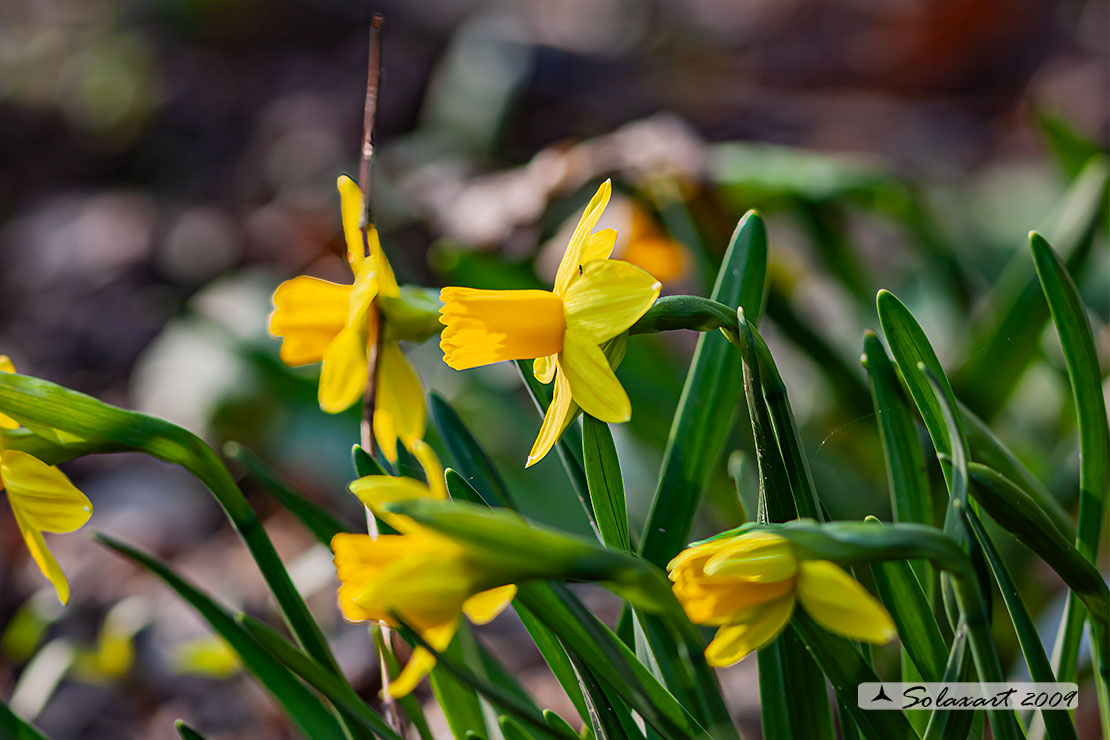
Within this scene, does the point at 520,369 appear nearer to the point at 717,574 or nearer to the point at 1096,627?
the point at 717,574

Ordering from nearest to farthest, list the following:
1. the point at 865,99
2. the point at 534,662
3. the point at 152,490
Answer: the point at 534,662, the point at 152,490, the point at 865,99

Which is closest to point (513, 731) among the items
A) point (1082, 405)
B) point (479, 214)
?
point (1082, 405)

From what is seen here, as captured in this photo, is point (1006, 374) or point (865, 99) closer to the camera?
point (1006, 374)

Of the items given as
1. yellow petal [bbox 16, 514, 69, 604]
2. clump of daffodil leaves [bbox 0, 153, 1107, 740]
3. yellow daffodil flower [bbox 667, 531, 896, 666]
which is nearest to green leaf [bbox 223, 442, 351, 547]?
clump of daffodil leaves [bbox 0, 153, 1107, 740]

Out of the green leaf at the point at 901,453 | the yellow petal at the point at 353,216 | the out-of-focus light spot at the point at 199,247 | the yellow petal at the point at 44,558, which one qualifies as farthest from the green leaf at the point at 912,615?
the out-of-focus light spot at the point at 199,247

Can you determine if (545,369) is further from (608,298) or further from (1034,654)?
(1034,654)

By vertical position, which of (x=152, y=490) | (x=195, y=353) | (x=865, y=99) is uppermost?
(x=865, y=99)

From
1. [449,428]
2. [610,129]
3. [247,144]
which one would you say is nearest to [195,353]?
[449,428]

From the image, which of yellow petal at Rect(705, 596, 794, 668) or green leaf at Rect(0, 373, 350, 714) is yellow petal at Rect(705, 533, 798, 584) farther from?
green leaf at Rect(0, 373, 350, 714)
